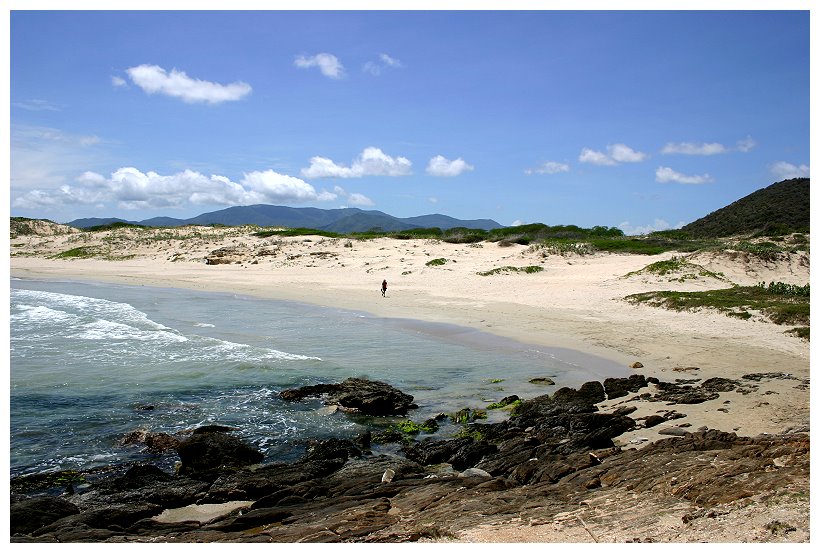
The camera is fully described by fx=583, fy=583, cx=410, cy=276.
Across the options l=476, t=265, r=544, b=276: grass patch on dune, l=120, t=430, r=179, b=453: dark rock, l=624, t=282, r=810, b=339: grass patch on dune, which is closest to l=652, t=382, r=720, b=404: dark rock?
l=624, t=282, r=810, b=339: grass patch on dune

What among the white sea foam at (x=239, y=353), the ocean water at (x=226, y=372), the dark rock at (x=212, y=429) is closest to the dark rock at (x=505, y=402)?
the ocean water at (x=226, y=372)

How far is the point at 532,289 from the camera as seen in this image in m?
28.7

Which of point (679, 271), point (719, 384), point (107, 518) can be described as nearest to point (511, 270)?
point (679, 271)

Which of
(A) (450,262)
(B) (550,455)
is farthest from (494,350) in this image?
(A) (450,262)

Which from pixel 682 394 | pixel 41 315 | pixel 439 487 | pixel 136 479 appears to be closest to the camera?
pixel 439 487

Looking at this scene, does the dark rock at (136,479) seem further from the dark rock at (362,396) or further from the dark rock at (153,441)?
the dark rock at (362,396)

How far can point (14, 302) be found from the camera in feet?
96.0

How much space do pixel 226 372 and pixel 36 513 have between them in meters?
8.16

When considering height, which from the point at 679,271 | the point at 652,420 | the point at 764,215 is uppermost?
the point at 764,215

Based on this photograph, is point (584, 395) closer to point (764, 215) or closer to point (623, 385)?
point (623, 385)

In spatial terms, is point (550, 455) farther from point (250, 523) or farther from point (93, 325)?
point (93, 325)

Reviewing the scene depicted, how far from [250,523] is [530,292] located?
2291cm

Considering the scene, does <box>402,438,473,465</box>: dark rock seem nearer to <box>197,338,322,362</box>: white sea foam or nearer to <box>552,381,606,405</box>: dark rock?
<box>552,381,606,405</box>: dark rock

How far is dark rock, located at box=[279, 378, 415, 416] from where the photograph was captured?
1180 centimetres
